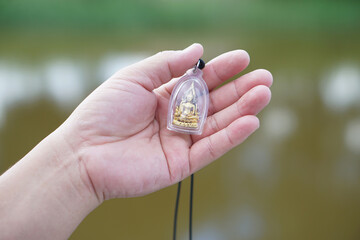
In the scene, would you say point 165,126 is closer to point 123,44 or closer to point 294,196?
point 294,196

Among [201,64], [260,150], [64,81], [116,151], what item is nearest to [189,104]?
[201,64]

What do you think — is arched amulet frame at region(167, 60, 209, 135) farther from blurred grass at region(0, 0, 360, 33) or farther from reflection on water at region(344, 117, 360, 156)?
reflection on water at region(344, 117, 360, 156)

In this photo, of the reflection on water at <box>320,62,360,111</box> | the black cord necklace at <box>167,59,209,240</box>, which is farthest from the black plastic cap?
the reflection on water at <box>320,62,360,111</box>

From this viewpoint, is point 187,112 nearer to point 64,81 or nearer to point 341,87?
point 64,81

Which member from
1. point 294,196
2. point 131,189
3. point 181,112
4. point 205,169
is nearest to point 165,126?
point 181,112

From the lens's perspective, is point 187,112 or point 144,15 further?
point 144,15

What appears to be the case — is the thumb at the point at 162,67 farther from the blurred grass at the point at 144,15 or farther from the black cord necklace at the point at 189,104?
the blurred grass at the point at 144,15
